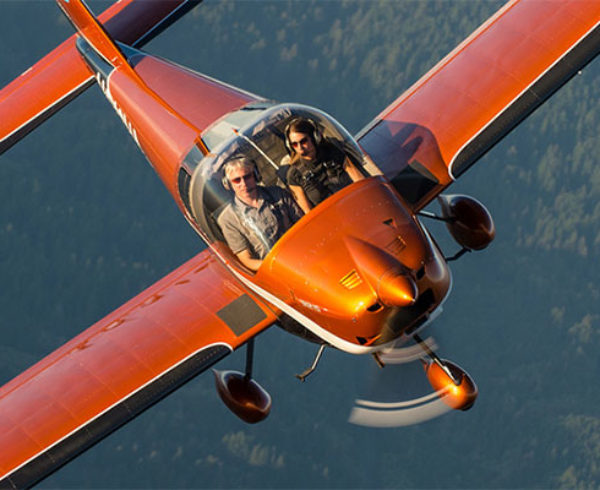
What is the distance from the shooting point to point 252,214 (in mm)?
17062

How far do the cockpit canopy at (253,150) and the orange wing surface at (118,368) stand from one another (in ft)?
4.43

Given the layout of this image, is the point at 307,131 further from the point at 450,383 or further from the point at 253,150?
the point at 450,383

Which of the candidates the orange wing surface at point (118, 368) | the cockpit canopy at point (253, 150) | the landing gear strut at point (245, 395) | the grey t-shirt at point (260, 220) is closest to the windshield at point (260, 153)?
the cockpit canopy at point (253, 150)

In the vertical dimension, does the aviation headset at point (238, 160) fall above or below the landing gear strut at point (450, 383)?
above

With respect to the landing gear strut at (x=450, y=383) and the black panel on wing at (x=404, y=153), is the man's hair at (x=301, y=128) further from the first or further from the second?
the landing gear strut at (x=450, y=383)

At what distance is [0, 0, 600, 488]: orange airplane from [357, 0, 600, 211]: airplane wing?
0.03 meters

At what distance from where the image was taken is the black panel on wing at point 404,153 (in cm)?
1920

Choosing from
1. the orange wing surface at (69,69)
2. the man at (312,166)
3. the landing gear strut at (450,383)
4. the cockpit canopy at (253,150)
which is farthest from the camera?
the orange wing surface at (69,69)

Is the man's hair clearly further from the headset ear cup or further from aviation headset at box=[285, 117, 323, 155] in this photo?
the headset ear cup

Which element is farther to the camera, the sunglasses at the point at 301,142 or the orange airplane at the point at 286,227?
the sunglasses at the point at 301,142

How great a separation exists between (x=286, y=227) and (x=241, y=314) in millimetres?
2396

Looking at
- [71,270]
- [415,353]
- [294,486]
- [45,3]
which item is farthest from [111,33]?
[45,3]

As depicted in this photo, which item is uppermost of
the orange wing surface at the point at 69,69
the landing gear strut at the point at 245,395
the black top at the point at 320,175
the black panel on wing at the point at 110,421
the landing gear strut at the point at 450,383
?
the orange wing surface at the point at 69,69

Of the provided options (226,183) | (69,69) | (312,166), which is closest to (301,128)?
(312,166)
